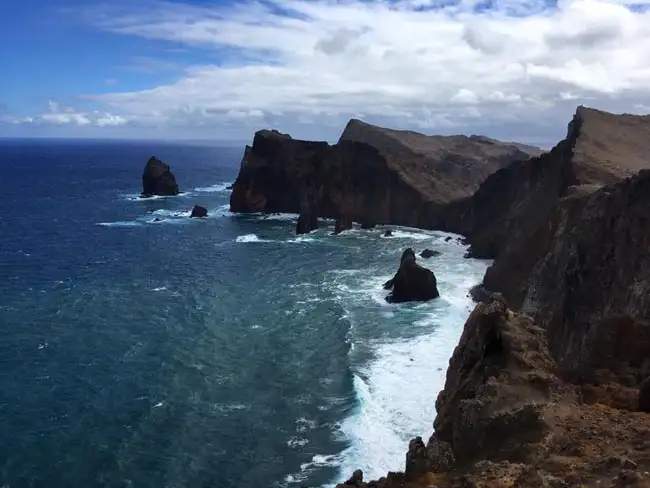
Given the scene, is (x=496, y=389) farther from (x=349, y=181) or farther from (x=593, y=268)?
(x=349, y=181)

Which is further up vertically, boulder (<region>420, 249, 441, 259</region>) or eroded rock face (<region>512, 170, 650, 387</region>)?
eroded rock face (<region>512, 170, 650, 387</region>)

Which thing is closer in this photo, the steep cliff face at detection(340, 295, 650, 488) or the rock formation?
the steep cliff face at detection(340, 295, 650, 488)

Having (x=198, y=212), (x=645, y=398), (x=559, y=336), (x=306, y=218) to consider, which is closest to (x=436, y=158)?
(x=306, y=218)

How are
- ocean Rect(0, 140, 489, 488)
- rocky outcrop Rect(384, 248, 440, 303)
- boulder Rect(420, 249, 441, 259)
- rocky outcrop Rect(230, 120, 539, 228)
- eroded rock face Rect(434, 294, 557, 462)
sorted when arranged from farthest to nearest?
rocky outcrop Rect(230, 120, 539, 228)
boulder Rect(420, 249, 441, 259)
rocky outcrop Rect(384, 248, 440, 303)
ocean Rect(0, 140, 489, 488)
eroded rock face Rect(434, 294, 557, 462)

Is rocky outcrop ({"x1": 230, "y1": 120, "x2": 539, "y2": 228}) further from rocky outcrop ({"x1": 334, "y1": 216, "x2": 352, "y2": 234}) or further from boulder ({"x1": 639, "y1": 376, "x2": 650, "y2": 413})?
boulder ({"x1": 639, "y1": 376, "x2": 650, "y2": 413})

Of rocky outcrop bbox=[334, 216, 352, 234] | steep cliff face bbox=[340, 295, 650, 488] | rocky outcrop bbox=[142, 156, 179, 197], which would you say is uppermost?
rocky outcrop bbox=[142, 156, 179, 197]

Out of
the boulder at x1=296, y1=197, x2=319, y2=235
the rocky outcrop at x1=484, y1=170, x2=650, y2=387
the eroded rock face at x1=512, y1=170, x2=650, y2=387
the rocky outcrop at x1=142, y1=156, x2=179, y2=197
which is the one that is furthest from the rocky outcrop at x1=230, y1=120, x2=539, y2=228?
the eroded rock face at x1=512, y1=170, x2=650, y2=387
